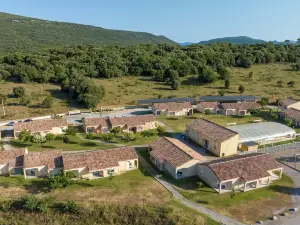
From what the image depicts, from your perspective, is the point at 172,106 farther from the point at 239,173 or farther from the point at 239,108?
the point at 239,173

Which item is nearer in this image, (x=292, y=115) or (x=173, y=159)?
(x=173, y=159)

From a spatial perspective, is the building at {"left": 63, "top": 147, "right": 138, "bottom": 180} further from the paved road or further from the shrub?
the shrub

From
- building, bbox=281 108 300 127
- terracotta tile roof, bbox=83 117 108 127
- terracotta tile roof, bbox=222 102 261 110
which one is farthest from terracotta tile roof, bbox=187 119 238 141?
building, bbox=281 108 300 127

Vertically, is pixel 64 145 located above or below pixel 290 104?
below

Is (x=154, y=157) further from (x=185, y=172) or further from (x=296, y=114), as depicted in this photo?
(x=296, y=114)

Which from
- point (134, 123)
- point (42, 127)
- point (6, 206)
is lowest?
point (6, 206)

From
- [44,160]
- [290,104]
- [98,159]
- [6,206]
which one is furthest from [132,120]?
[290,104]
